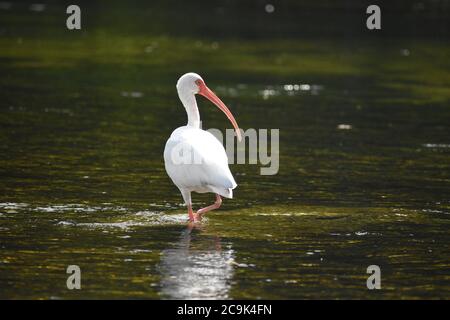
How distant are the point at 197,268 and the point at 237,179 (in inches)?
210

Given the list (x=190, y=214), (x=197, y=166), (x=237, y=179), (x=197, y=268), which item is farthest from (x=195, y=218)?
(x=237, y=179)

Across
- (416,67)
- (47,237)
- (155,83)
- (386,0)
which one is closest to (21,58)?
(155,83)

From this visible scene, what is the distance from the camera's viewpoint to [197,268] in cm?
1119

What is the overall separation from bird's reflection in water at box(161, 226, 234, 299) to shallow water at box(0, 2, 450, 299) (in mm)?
24

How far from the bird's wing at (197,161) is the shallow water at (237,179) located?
1.88 ft

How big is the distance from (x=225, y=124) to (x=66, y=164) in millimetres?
5043

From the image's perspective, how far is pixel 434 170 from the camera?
17.4 m

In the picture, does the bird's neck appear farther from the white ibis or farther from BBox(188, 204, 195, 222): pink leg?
BBox(188, 204, 195, 222): pink leg

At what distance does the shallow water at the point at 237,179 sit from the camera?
1107 centimetres

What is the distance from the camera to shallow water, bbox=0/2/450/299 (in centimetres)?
1107

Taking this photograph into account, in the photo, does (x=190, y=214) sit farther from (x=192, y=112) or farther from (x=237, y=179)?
(x=237, y=179)

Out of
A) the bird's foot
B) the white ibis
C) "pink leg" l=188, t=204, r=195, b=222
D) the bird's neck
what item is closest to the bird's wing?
the white ibis

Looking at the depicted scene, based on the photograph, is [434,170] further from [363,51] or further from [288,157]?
[363,51]

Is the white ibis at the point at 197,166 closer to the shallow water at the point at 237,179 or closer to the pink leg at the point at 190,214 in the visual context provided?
the pink leg at the point at 190,214
